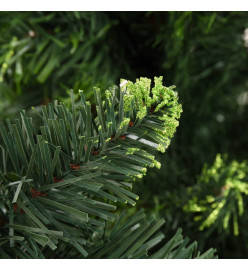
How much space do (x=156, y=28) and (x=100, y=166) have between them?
210 mm

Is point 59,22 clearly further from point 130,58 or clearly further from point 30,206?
point 30,206

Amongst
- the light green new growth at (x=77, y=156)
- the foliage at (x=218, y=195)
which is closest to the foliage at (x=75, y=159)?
the light green new growth at (x=77, y=156)

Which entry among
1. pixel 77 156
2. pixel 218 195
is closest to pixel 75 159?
pixel 77 156

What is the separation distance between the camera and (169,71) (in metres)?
0.35

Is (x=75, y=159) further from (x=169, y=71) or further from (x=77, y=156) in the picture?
(x=169, y=71)

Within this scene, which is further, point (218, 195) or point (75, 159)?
point (218, 195)

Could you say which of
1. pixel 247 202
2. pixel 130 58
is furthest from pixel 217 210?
pixel 130 58

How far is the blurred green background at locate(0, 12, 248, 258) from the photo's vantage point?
12.2 inches

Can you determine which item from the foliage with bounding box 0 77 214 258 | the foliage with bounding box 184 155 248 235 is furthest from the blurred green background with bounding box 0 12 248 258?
the foliage with bounding box 0 77 214 258

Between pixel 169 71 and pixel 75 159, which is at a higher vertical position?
pixel 169 71

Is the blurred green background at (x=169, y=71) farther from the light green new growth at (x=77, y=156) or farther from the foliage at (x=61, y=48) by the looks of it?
the light green new growth at (x=77, y=156)

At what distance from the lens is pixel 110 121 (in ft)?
0.52

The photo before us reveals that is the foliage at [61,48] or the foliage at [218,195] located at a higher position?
the foliage at [61,48]

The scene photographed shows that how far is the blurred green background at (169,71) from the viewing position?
310mm
